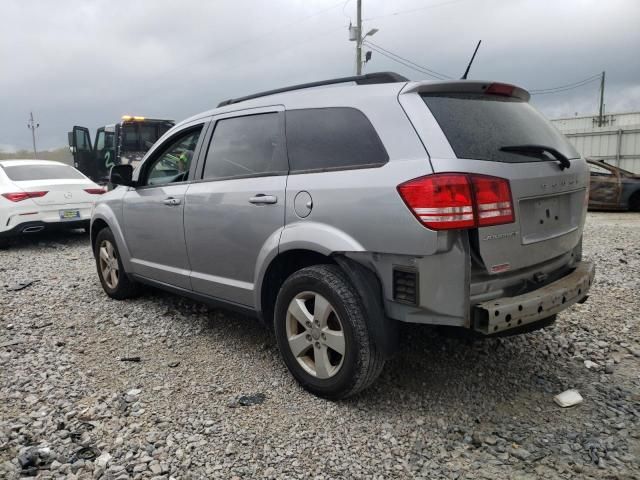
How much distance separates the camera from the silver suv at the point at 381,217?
2.49 meters

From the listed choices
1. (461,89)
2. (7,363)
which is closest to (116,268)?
(7,363)

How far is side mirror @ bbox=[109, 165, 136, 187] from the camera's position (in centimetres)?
454

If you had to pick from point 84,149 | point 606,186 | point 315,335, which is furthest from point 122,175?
point 84,149

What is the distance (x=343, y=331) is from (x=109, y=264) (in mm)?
3320

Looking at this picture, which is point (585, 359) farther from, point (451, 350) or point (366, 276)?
point (366, 276)

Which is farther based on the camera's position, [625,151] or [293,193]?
[625,151]

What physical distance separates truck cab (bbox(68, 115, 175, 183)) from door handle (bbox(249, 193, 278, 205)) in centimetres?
1328

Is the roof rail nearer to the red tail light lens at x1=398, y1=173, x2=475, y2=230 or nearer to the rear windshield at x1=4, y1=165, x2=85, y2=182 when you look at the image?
the red tail light lens at x1=398, y1=173, x2=475, y2=230

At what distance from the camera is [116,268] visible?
5.07 metres

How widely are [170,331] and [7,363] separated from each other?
1179 mm

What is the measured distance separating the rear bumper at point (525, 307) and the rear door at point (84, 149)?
56.5 feet

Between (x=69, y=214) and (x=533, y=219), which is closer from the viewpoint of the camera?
(x=533, y=219)

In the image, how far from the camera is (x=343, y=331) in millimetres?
2789

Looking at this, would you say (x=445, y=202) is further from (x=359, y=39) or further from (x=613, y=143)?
(x=359, y=39)
